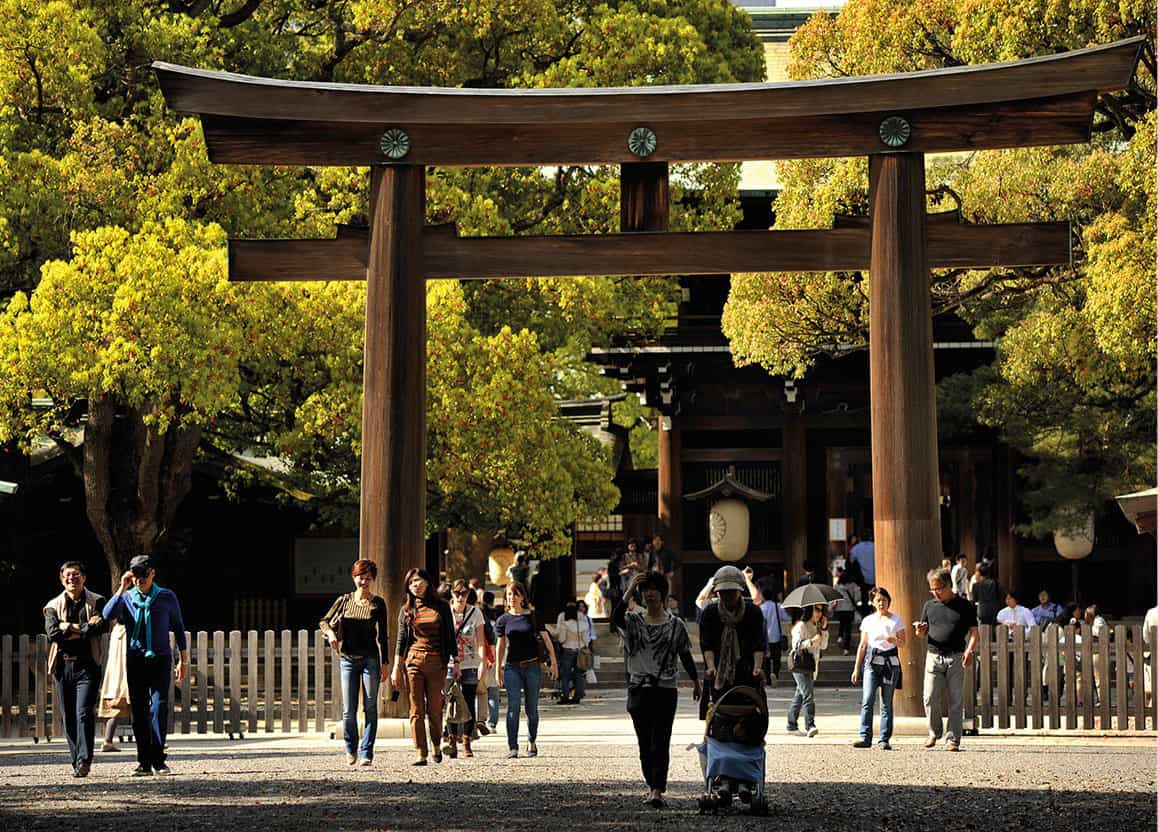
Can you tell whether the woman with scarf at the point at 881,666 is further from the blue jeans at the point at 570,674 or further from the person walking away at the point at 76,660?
the blue jeans at the point at 570,674

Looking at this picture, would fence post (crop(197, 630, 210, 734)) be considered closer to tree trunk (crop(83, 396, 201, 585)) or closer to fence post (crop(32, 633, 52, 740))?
fence post (crop(32, 633, 52, 740))

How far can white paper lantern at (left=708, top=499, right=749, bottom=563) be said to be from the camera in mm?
29578

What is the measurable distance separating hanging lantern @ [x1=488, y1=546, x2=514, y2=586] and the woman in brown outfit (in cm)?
1540

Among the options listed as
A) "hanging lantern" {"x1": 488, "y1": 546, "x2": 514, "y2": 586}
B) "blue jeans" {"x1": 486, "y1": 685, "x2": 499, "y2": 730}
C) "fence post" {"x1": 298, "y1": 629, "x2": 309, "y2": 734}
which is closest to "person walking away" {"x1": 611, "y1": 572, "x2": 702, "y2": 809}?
"blue jeans" {"x1": 486, "y1": 685, "x2": 499, "y2": 730}

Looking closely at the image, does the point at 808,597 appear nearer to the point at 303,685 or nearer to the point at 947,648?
the point at 947,648

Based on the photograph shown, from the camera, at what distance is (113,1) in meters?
22.0

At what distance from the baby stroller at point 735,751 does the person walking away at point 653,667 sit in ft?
1.03

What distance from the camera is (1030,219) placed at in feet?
64.4

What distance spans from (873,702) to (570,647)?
6.96 meters

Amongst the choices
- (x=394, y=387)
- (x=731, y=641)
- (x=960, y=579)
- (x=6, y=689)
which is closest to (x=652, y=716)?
(x=731, y=641)

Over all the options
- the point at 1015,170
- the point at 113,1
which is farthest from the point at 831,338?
the point at 113,1

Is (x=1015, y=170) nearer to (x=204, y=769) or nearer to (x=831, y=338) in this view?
(x=831, y=338)

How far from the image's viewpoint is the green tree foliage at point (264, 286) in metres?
19.5

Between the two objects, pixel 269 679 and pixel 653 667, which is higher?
pixel 653 667
